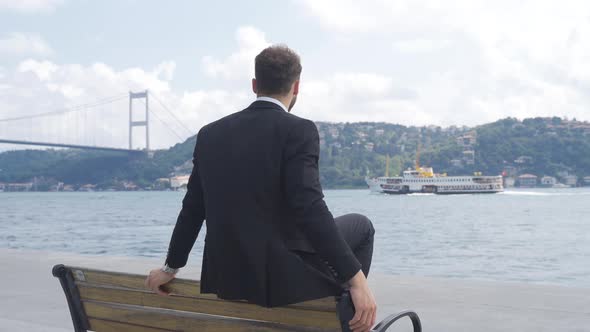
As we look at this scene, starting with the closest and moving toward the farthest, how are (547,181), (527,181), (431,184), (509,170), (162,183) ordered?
(162,183) < (431,184) < (509,170) < (547,181) < (527,181)

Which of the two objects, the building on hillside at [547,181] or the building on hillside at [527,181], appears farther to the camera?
the building on hillside at [547,181]

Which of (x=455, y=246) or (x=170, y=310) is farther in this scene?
(x=455, y=246)

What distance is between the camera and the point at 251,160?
5.28ft

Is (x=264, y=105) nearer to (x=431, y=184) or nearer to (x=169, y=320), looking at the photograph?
(x=169, y=320)

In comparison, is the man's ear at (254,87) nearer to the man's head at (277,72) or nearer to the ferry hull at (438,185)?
the man's head at (277,72)

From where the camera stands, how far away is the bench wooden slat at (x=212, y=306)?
156 centimetres

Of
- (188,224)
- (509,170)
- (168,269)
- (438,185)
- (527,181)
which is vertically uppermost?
(509,170)

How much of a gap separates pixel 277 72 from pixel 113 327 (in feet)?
2.65

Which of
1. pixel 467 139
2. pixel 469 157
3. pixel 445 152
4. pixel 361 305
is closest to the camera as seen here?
pixel 361 305

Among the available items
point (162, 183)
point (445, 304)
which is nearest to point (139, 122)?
point (162, 183)

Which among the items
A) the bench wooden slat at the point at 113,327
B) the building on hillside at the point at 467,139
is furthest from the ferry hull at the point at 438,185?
the bench wooden slat at the point at 113,327

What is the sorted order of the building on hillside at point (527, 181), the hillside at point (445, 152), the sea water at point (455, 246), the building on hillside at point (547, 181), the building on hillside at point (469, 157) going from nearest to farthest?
1. the sea water at point (455, 246)
2. the hillside at point (445, 152)
3. the building on hillside at point (469, 157)
4. the building on hillside at point (527, 181)
5. the building on hillside at point (547, 181)

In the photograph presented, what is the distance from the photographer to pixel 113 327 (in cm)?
198

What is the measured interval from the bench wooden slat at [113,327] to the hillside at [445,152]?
57349mm
